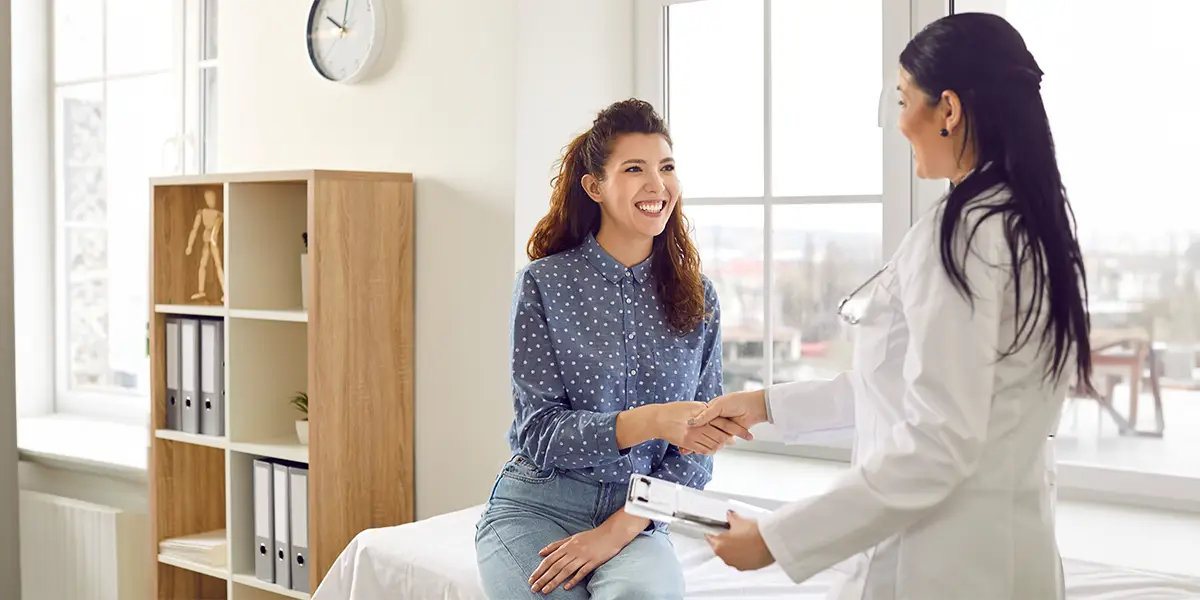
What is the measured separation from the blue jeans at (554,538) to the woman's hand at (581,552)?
0.04 ft

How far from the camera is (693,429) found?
180 centimetres

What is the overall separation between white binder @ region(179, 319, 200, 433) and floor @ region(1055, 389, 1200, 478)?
2.11 metres

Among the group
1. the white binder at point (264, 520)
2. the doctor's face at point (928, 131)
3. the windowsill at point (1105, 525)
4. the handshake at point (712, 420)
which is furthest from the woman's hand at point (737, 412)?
the white binder at point (264, 520)

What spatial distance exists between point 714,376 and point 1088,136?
0.90 meters

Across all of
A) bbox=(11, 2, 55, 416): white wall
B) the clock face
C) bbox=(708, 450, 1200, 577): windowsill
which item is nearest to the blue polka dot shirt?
bbox=(708, 450, 1200, 577): windowsill

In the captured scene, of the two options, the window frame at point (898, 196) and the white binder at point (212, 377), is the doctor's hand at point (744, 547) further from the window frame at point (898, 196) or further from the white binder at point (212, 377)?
the white binder at point (212, 377)

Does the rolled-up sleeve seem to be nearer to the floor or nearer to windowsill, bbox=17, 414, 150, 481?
the floor

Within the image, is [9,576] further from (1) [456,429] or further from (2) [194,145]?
(2) [194,145]

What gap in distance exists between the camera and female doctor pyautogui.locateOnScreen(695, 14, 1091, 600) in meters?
1.20

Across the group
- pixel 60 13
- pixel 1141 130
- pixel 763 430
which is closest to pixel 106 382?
pixel 60 13

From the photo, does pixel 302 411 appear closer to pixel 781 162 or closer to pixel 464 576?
pixel 464 576

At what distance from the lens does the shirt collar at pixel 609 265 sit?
2.05m

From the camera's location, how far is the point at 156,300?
3010 mm

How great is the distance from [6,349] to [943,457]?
0.94 metres
